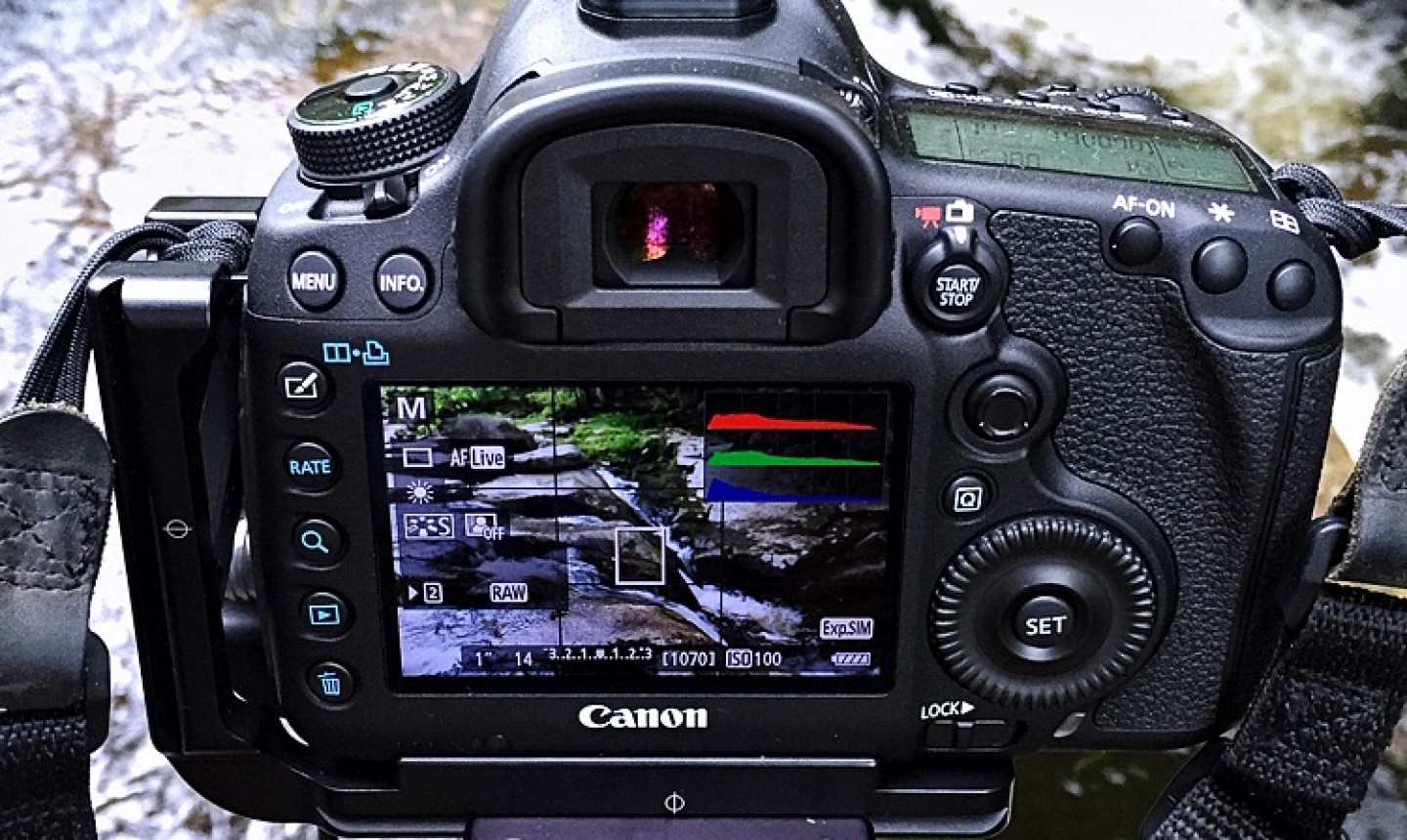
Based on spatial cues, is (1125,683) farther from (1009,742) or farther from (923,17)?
(923,17)

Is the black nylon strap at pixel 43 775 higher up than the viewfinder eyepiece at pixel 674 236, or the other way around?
the viewfinder eyepiece at pixel 674 236

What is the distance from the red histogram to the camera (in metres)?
0.54

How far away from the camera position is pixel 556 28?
0.54 m

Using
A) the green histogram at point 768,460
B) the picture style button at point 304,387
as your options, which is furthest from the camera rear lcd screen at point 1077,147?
the picture style button at point 304,387

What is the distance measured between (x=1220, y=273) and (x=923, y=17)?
1.64ft

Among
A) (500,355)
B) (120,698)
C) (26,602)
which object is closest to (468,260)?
(500,355)

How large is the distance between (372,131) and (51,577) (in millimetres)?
178

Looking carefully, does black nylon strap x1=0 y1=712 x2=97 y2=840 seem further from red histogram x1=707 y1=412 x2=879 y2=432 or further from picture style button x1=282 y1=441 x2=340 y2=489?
red histogram x1=707 y1=412 x2=879 y2=432

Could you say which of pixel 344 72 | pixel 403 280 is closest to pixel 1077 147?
pixel 403 280

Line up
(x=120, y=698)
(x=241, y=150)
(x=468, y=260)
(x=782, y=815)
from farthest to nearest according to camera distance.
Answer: (x=241, y=150) < (x=120, y=698) < (x=782, y=815) < (x=468, y=260)

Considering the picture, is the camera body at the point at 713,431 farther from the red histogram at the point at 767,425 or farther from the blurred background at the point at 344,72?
the blurred background at the point at 344,72

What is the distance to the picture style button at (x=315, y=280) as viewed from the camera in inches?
20.7

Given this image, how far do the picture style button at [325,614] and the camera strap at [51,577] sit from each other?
0.07 meters

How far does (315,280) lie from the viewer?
0.53 m
